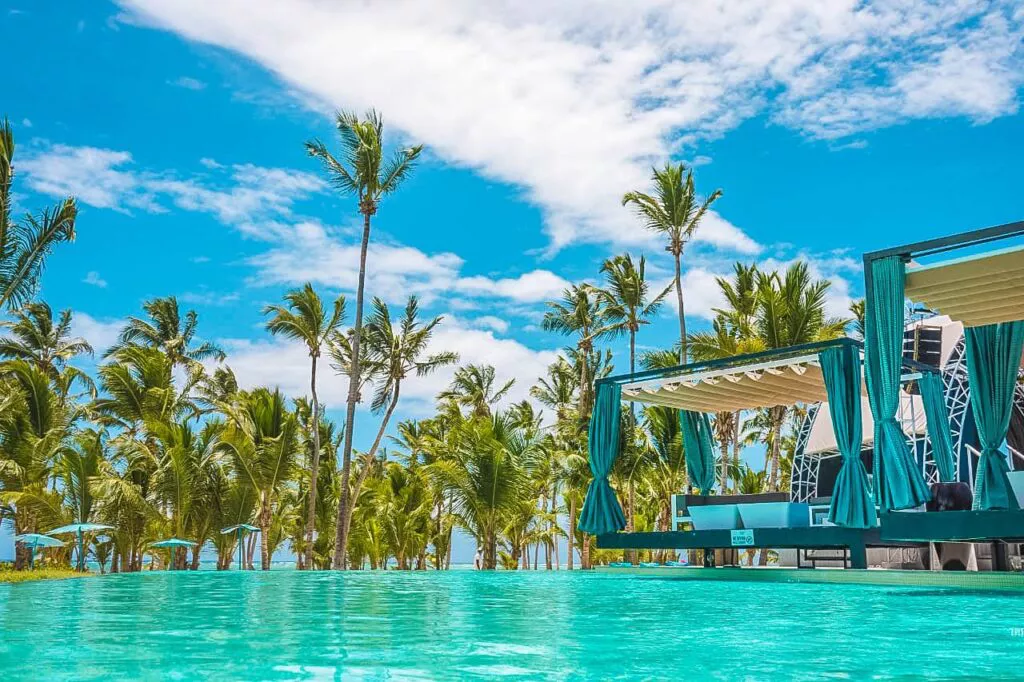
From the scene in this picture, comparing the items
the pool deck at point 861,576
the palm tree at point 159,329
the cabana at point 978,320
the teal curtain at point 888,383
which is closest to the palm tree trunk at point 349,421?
the palm tree at point 159,329

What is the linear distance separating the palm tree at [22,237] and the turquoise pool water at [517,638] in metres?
8.16

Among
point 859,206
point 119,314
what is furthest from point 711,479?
point 119,314

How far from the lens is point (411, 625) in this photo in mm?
5395

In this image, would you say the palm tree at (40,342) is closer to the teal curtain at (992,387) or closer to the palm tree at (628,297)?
the palm tree at (628,297)

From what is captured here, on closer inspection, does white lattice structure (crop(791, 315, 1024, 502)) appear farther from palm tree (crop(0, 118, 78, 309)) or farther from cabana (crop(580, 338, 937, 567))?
palm tree (crop(0, 118, 78, 309))

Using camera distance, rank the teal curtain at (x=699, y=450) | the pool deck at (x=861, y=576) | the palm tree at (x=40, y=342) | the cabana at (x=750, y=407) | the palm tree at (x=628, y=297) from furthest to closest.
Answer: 1. the palm tree at (x=628, y=297)
2. the palm tree at (x=40, y=342)
3. the teal curtain at (x=699, y=450)
4. the cabana at (x=750, y=407)
5. the pool deck at (x=861, y=576)

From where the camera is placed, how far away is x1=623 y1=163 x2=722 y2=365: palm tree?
23188 mm

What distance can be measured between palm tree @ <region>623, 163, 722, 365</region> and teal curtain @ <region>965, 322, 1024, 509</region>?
42.1 feet

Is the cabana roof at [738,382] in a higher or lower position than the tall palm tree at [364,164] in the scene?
lower

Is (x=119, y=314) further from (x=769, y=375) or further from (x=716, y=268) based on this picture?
(x=769, y=375)

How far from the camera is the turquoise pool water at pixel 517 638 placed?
3.51 meters

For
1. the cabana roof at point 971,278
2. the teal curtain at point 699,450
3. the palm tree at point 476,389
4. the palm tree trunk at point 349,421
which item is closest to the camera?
the cabana roof at point 971,278

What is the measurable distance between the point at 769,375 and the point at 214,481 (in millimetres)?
14338

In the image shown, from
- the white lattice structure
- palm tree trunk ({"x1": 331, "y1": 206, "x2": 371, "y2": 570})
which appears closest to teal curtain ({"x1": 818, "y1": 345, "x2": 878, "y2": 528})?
the white lattice structure
